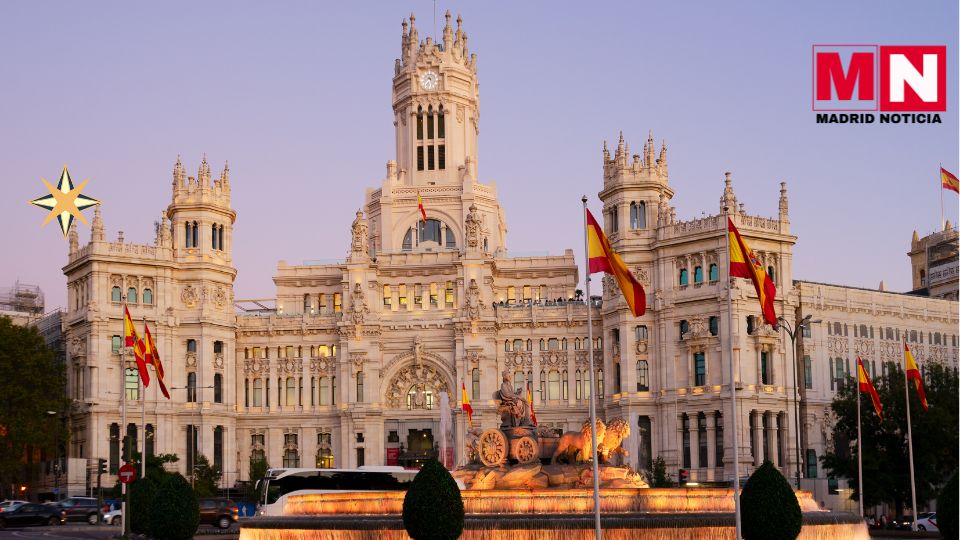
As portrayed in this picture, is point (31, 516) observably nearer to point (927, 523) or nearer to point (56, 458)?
point (56, 458)

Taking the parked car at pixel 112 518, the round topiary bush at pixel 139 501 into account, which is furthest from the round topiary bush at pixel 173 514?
the parked car at pixel 112 518

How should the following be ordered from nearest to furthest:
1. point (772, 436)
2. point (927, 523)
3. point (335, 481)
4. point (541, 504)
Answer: point (541, 504) → point (335, 481) → point (927, 523) → point (772, 436)

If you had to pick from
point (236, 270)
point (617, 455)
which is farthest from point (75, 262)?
point (617, 455)

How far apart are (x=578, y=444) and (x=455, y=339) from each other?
6852 centimetres

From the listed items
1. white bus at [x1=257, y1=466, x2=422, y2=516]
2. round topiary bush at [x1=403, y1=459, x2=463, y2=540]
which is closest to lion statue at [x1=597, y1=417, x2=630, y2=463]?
round topiary bush at [x1=403, y1=459, x2=463, y2=540]

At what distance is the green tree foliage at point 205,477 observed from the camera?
116 meters

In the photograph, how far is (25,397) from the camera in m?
122

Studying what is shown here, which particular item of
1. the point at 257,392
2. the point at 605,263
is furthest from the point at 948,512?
the point at 257,392

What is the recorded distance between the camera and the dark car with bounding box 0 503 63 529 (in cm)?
9312

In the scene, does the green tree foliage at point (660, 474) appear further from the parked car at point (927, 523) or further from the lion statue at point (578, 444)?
the lion statue at point (578, 444)

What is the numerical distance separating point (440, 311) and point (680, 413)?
24334mm

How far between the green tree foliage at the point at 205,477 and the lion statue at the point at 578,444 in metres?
57.1

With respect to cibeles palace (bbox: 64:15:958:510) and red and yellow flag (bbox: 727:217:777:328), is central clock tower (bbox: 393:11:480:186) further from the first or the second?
red and yellow flag (bbox: 727:217:777:328)

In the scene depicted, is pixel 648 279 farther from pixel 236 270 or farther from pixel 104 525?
pixel 104 525
